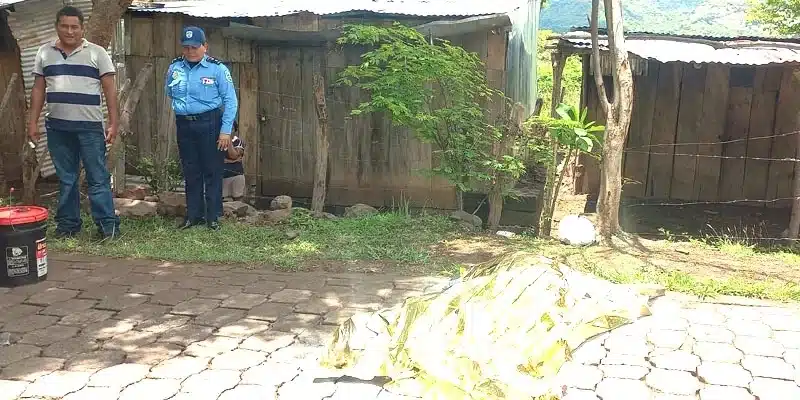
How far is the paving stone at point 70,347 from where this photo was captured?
342cm

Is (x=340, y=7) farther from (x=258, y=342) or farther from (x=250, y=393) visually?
(x=250, y=393)

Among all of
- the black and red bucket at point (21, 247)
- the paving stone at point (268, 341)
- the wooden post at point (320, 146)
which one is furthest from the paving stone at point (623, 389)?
the wooden post at point (320, 146)

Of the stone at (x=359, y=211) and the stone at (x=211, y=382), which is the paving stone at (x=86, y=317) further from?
the stone at (x=359, y=211)

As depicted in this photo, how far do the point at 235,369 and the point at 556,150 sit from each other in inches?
174

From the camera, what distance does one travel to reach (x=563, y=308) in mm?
3482

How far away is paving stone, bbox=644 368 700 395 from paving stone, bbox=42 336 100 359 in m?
2.73

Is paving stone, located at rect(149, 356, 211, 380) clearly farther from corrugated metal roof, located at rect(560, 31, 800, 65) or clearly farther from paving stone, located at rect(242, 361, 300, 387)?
corrugated metal roof, located at rect(560, 31, 800, 65)

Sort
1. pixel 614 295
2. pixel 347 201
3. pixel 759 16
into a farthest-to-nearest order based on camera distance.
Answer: pixel 759 16 → pixel 347 201 → pixel 614 295

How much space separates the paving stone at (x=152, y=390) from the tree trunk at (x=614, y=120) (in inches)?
164

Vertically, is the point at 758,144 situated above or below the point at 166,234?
above

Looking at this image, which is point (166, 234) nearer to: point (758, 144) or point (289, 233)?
point (289, 233)

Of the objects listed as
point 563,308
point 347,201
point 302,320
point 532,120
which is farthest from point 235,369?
point 347,201

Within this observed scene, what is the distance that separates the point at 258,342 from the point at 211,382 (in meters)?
0.51

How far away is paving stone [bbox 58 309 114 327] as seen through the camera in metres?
3.87
